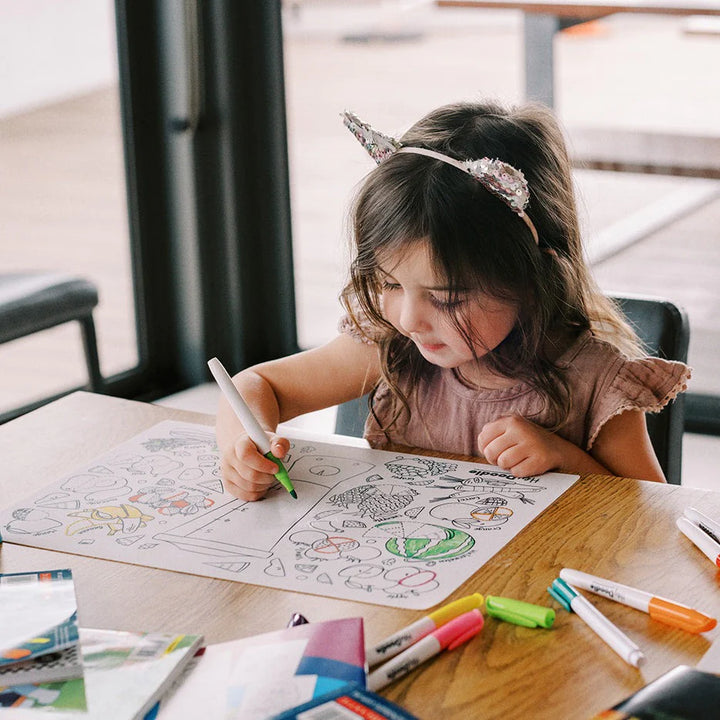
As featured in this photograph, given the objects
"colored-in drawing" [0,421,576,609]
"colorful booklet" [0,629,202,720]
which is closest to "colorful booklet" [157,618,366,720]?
"colorful booklet" [0,629,202,720]

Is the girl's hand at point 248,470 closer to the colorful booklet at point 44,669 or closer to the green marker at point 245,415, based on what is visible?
the green marker at point 245,415

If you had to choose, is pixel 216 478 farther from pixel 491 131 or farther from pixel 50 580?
pixel 491 131

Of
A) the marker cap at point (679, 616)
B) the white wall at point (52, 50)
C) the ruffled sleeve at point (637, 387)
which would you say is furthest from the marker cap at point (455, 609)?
the white wall at point (52, 50)

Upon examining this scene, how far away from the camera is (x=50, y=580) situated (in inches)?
36.6

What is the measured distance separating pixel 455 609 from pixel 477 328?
1.45 ft

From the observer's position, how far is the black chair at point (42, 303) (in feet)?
8.08

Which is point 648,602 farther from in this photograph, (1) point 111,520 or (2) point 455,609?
(1) point 111,520

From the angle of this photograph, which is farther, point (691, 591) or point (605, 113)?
point (605, 113)

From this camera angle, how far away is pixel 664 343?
145cm

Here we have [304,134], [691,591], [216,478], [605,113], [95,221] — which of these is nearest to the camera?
[691,591]

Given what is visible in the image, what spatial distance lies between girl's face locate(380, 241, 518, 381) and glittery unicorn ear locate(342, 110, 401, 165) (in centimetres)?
13

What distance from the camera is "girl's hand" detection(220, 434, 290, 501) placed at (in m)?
1.12

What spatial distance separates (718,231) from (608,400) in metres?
1.63

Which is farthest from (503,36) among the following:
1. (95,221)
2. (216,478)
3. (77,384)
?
(216,478)
